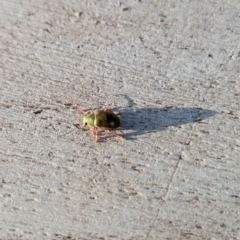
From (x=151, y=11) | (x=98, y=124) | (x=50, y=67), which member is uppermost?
(x=151, y=11)

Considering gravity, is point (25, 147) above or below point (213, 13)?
below

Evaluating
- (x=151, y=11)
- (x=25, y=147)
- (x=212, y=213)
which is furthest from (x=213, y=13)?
(x=25, y=147)

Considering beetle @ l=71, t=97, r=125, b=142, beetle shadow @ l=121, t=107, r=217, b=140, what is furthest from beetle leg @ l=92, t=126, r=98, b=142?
beetle shadow @ l=121, t=107, r=217, b=140

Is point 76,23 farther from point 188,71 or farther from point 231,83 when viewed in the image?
point 231,83

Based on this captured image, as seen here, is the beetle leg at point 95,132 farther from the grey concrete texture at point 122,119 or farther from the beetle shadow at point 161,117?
the beetle shadow at point 161,117

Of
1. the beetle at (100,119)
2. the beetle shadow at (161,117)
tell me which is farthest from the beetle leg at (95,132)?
the beetle shadow at (161,117)
